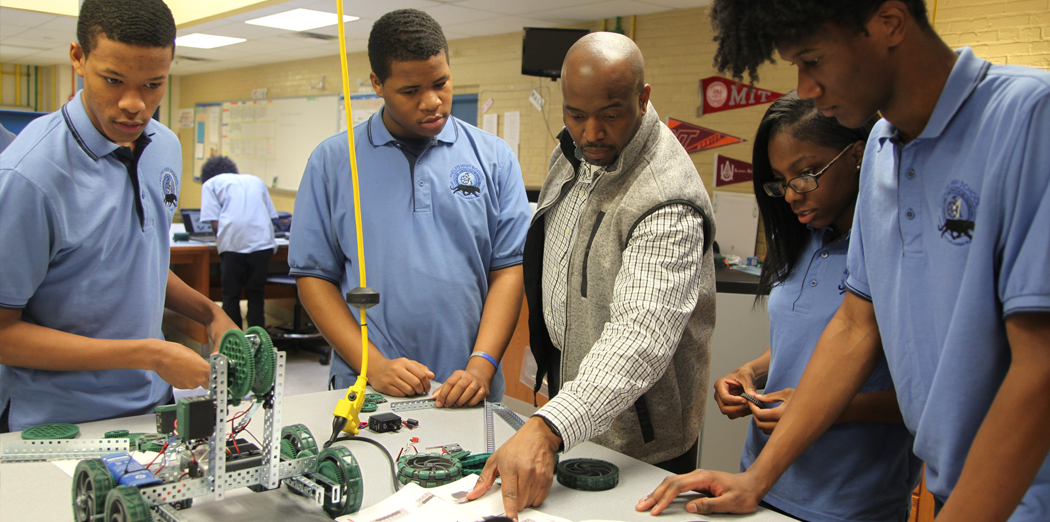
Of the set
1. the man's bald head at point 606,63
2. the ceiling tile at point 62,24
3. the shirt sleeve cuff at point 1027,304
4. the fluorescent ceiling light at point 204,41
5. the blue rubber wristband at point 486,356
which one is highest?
the fluorescent ceiling light at point 204,41

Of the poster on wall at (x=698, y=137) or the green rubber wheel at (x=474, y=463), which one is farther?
the poster on wall at (x=698, y=137)

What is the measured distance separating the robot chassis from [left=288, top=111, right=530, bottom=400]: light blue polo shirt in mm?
611

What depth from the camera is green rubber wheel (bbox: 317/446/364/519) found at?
1.06 meters

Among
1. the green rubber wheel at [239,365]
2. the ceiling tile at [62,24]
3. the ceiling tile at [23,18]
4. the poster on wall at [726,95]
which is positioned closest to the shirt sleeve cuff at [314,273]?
the green rubber wheel at [239,365]

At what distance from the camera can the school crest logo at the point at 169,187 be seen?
5.41ft

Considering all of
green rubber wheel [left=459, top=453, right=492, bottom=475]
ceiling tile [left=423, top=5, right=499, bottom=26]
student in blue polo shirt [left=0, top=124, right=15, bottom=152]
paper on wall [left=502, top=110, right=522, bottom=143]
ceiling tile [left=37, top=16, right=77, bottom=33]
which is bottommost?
green rubber wheel [left=459, top=453, right=492, bottom=475]

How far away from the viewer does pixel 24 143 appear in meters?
1.38

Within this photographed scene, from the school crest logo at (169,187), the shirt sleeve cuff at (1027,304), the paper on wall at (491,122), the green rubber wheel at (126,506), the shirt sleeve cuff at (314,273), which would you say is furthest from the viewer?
the paper on wall at (491,122)

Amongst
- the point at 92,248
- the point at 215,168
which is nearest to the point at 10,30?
the point at 215,168

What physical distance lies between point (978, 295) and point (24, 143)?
1.63 meters

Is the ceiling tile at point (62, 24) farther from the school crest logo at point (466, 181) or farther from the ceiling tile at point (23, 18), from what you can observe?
the school crest logo at point (466, 181)

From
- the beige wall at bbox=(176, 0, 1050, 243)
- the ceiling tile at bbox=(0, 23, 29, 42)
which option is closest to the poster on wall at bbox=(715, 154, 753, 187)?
the beige wall at bbox=(176, 0, 1050, 243)

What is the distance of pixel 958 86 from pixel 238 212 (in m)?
4.97

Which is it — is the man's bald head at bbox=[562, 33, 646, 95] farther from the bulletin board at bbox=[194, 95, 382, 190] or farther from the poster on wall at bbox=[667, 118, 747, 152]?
the bulletin board at bbox=[194, 95, 382, 190]
